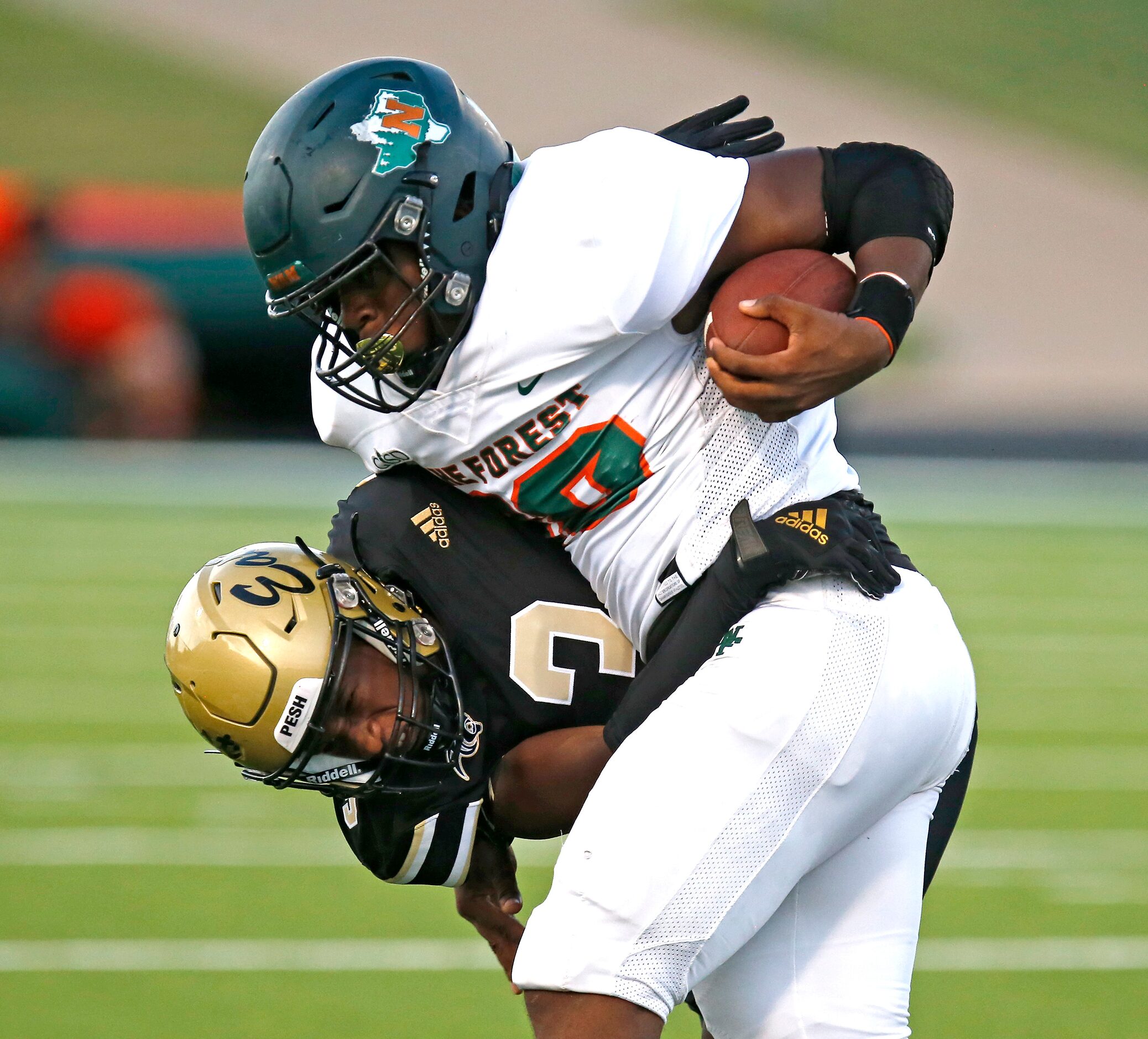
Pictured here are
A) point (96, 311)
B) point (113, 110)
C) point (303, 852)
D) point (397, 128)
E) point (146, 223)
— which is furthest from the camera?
point (113, 110)

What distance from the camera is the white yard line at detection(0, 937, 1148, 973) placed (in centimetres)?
410

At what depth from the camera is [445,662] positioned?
243 cm

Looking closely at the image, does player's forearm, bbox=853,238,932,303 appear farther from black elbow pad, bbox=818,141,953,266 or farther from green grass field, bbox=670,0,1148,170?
green grass field, bbox=670,0,1148,170

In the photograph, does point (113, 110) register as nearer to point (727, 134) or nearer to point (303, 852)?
point (303, 852)

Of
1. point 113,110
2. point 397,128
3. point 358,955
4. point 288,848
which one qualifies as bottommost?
point 113,110

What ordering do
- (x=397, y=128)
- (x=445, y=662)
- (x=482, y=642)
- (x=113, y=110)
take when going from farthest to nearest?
(x=113, y=110), (x=482, y=642), (x=445, y=662), (x=397, y=128)

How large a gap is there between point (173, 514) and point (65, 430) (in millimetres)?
4464

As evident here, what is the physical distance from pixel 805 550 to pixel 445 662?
1.92ft

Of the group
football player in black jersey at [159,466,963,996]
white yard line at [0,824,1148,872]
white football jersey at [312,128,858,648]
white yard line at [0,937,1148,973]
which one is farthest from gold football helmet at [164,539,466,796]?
white yard line at [0,824,1148,872]

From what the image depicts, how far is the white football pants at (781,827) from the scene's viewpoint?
204cm

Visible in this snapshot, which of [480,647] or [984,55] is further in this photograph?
[984,55]

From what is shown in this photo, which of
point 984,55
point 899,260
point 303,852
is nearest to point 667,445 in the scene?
point 899,260

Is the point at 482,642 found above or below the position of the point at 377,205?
below

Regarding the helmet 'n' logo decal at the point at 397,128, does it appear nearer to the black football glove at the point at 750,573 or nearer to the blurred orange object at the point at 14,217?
the black football glove at the point at 750,573
